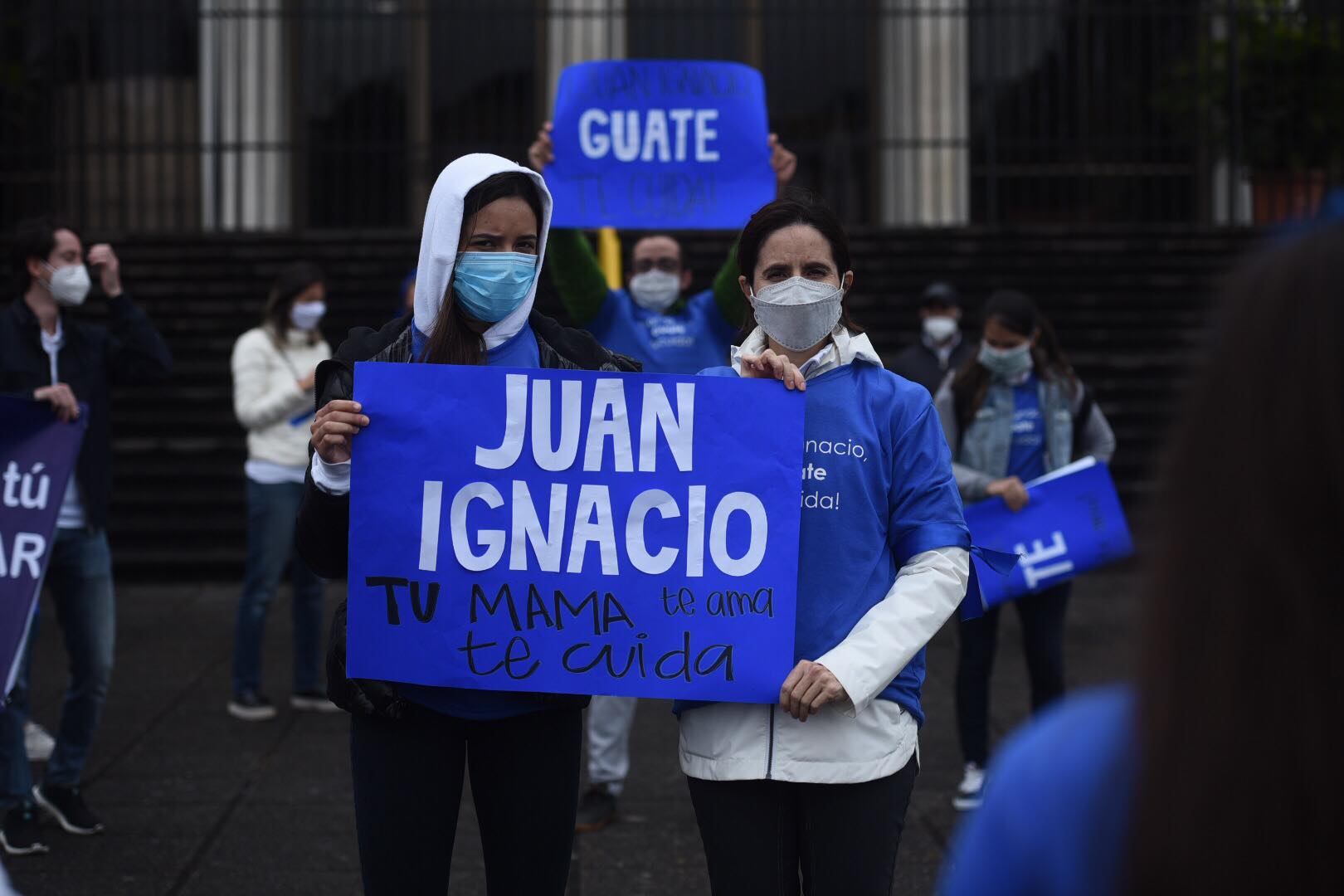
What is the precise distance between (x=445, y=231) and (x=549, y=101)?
41.7 ft

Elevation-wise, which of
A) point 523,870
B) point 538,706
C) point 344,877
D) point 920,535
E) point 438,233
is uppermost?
point 438,233

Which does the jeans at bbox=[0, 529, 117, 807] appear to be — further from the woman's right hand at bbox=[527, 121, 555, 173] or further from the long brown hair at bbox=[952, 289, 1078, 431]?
the long brown hair at bbox=[952, 289, 1078, 431]

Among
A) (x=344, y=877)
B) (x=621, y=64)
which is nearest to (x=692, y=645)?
(x=344, y=877)

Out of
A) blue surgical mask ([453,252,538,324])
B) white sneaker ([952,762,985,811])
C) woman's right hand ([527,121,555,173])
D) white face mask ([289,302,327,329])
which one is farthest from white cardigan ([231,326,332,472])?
blue surgical mask ([453,252,538,324])

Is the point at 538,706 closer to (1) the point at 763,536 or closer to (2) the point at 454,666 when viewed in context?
(2) the point at 454,666

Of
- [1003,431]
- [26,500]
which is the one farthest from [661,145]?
[26,500]

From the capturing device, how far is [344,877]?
15.6 ft

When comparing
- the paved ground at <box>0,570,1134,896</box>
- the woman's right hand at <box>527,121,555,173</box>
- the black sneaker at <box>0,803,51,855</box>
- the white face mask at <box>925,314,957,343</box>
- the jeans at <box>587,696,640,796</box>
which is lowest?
the paved ground at <box>0,570,1134,896</box>

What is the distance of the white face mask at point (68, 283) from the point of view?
5094mm

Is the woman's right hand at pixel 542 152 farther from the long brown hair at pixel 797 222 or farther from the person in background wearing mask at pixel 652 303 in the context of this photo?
the long brown hair at pixel 797 222

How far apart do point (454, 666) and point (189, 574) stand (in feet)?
26.8

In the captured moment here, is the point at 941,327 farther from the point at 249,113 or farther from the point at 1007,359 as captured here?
the point at 249,113

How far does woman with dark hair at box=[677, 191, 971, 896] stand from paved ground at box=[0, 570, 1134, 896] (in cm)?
83

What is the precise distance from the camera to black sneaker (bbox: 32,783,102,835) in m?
5.13
